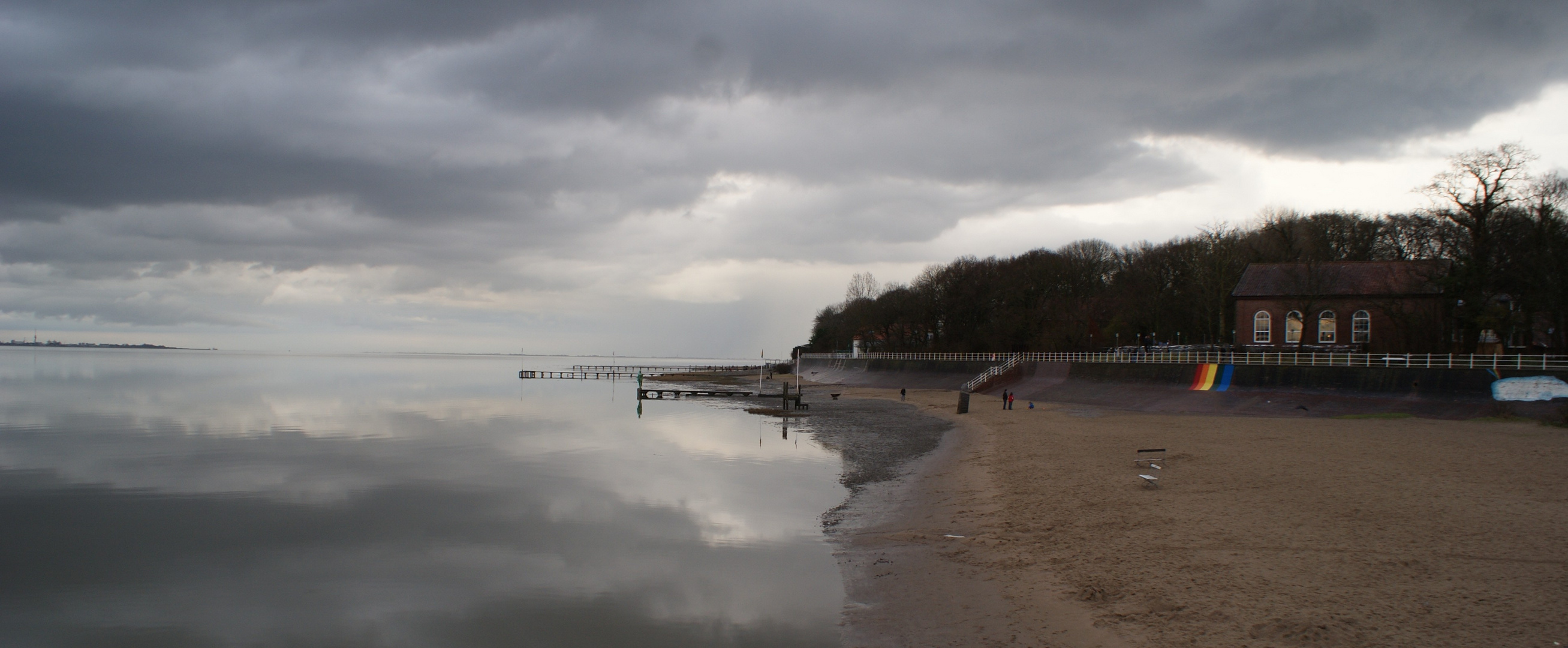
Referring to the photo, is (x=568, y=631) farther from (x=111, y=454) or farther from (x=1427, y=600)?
(x=111, y=454)

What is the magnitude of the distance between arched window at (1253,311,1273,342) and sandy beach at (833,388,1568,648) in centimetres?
3456

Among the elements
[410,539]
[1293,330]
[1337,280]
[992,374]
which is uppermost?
[1337,280]

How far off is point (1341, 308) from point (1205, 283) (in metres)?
12.7

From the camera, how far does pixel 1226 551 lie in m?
9.80

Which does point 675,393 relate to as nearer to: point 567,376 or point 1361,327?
point 1361,327

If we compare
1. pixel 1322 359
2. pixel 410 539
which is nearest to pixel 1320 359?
pixel 1322 359

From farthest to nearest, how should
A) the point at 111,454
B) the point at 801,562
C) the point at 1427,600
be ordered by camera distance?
the point at 111,454 → the point at 801,562 → the point at 1427,600

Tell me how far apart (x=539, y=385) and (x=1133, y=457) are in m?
66.7

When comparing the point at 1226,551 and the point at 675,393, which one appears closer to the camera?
the point at 1226,551

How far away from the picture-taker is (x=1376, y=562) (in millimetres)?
8930

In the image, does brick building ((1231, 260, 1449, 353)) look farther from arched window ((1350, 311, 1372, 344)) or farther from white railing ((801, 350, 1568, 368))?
white railing ((801, 350, 1568, 368))

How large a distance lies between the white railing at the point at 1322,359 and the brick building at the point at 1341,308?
3.47m

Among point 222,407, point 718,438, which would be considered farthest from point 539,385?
point 718,438

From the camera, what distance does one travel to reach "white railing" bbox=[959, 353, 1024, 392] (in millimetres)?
55066
